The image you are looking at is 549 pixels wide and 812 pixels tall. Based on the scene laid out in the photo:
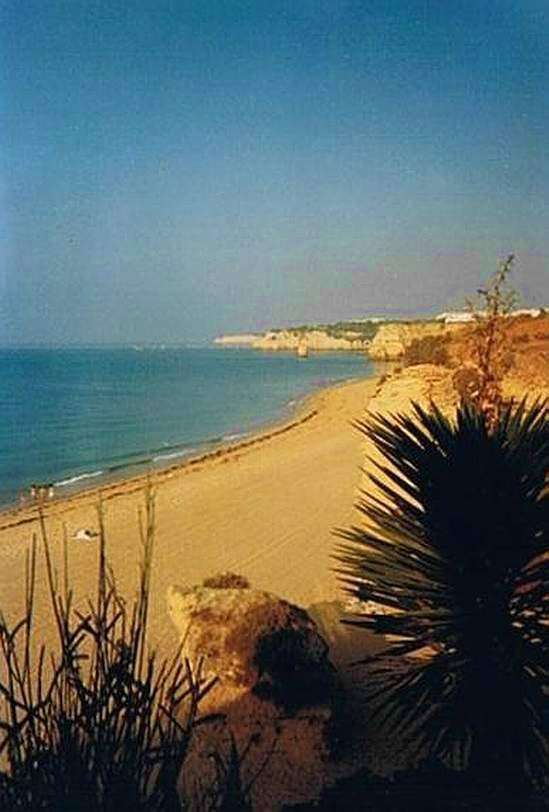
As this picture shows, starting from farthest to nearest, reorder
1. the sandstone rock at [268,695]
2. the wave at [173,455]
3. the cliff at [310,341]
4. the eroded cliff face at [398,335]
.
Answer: the cliff at [310,341], the wave at [173,455], the eroded cliff face at [398,335], the sandstone rock at [268,695]

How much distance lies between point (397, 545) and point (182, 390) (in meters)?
38.6

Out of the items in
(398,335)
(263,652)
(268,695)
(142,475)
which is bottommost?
(142,475)

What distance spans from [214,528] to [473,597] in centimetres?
607

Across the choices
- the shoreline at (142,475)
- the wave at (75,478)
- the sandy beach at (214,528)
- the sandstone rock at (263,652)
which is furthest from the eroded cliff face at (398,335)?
the sandstone rock at (263,652)

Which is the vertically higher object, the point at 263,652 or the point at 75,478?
the point at 263,652

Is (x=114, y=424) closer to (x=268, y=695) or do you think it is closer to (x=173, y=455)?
(x=173, y=455)

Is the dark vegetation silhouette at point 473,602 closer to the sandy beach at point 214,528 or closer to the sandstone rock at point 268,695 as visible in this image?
the sandstone rock at point 268,695

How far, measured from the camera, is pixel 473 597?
9.91 ft

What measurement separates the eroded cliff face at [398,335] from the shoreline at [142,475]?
2.80 meters

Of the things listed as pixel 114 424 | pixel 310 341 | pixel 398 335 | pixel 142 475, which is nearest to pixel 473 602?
pixel 142 475

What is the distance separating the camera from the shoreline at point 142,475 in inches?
429

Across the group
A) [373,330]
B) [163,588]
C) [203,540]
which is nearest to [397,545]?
[163,588]

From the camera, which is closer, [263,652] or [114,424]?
[263,652]

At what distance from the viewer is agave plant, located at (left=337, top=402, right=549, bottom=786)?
9.74ft
